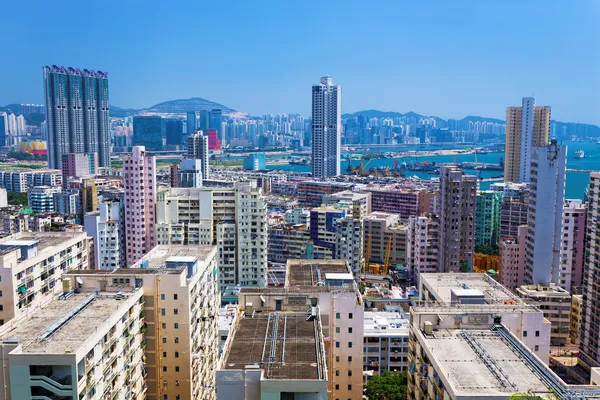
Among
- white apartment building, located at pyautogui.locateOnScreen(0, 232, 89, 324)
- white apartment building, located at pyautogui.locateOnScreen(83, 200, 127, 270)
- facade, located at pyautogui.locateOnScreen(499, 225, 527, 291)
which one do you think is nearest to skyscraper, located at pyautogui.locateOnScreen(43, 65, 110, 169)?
white apartment building, located at pyautogui.locateOnScreen(83, 200, 127, 270)

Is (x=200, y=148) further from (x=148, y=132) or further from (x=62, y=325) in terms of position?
(x=62, y=325)

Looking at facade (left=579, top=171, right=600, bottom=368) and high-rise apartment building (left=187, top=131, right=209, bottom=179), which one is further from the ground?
high-rise apartment building (left=187, top=131, right=209, bottom=179)

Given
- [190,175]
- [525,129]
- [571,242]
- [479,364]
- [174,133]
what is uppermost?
[174,133]

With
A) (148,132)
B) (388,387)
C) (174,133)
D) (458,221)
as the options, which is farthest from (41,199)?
(174,133)

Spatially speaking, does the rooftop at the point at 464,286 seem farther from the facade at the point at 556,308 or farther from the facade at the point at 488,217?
the facade at the point at 488,217

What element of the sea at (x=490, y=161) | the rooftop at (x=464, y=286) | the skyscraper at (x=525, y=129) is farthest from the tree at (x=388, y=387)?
the sea at (x=490, y=161)

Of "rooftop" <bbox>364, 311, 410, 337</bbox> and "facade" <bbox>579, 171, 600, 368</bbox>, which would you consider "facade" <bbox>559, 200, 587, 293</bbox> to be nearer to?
"facade" <bbox>579, 171, 600, 368</bbox>
